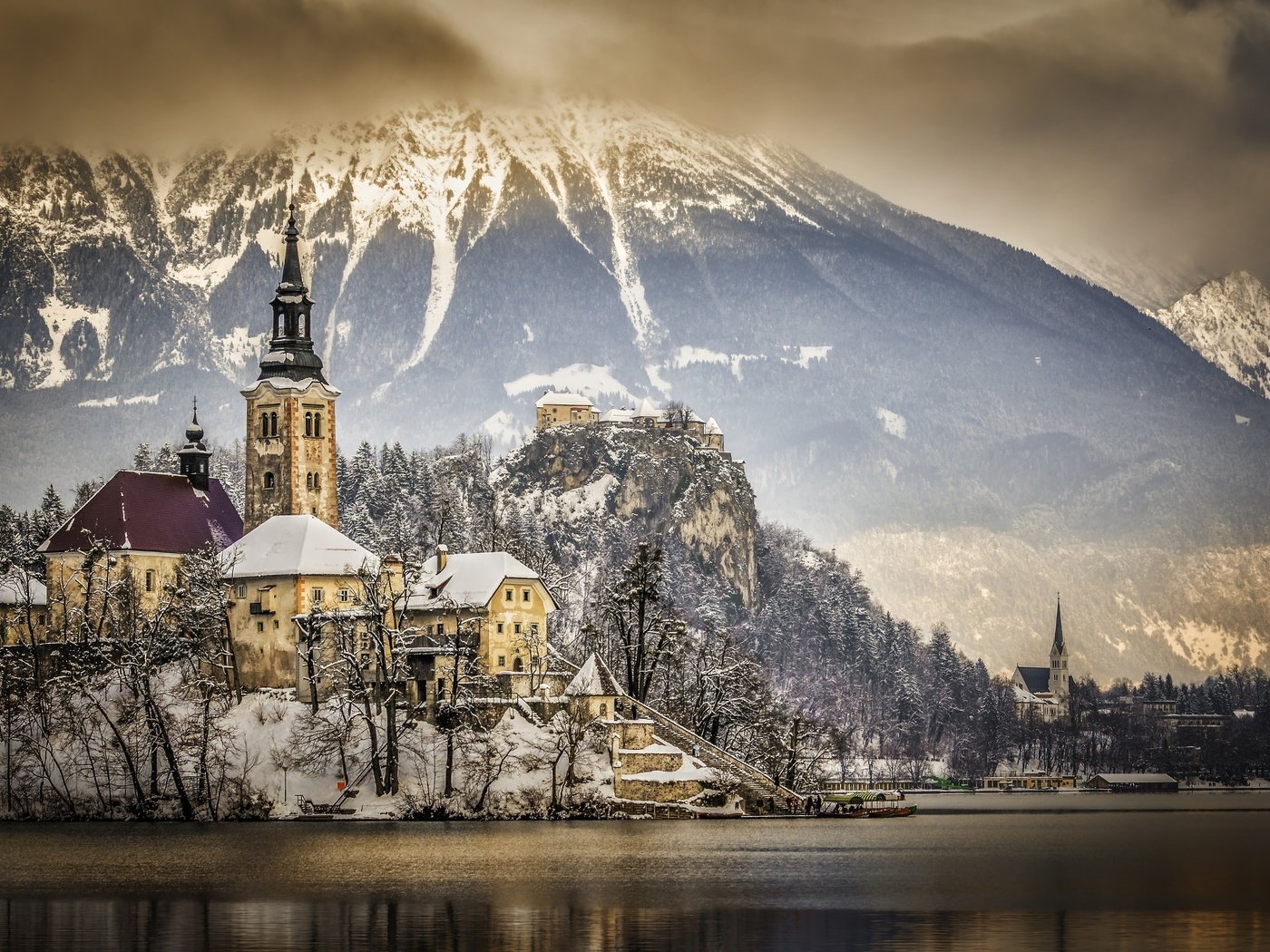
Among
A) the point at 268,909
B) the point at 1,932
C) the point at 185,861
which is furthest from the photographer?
the point at 185,861

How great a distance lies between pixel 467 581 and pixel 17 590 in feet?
97.3

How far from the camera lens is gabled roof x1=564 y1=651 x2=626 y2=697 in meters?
116

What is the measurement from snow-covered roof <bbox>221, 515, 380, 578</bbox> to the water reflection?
5283 centimetres

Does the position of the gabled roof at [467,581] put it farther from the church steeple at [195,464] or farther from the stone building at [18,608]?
the church steeple at [195,464]

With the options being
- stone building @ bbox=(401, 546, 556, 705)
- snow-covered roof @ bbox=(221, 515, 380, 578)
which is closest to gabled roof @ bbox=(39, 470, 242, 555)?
snow-covered roof @ bbox=(221, 515, 380, 578)

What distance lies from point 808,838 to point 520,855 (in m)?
19.3

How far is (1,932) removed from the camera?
213 ft

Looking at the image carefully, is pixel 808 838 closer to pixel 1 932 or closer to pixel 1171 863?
pixel 1171 863

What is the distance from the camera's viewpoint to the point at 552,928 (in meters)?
66.4

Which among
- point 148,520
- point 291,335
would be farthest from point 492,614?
point 291,335

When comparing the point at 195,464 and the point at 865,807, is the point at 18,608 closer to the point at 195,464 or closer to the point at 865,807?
the point at 195,464

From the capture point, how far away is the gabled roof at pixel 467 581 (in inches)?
4966

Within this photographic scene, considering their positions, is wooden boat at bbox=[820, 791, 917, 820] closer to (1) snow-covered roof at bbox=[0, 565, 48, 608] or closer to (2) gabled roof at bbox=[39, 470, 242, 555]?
(2) gabled roof at bbox=[39, 470, 242, 555]

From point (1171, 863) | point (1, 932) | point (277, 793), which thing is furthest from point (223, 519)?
point (1, 932)
